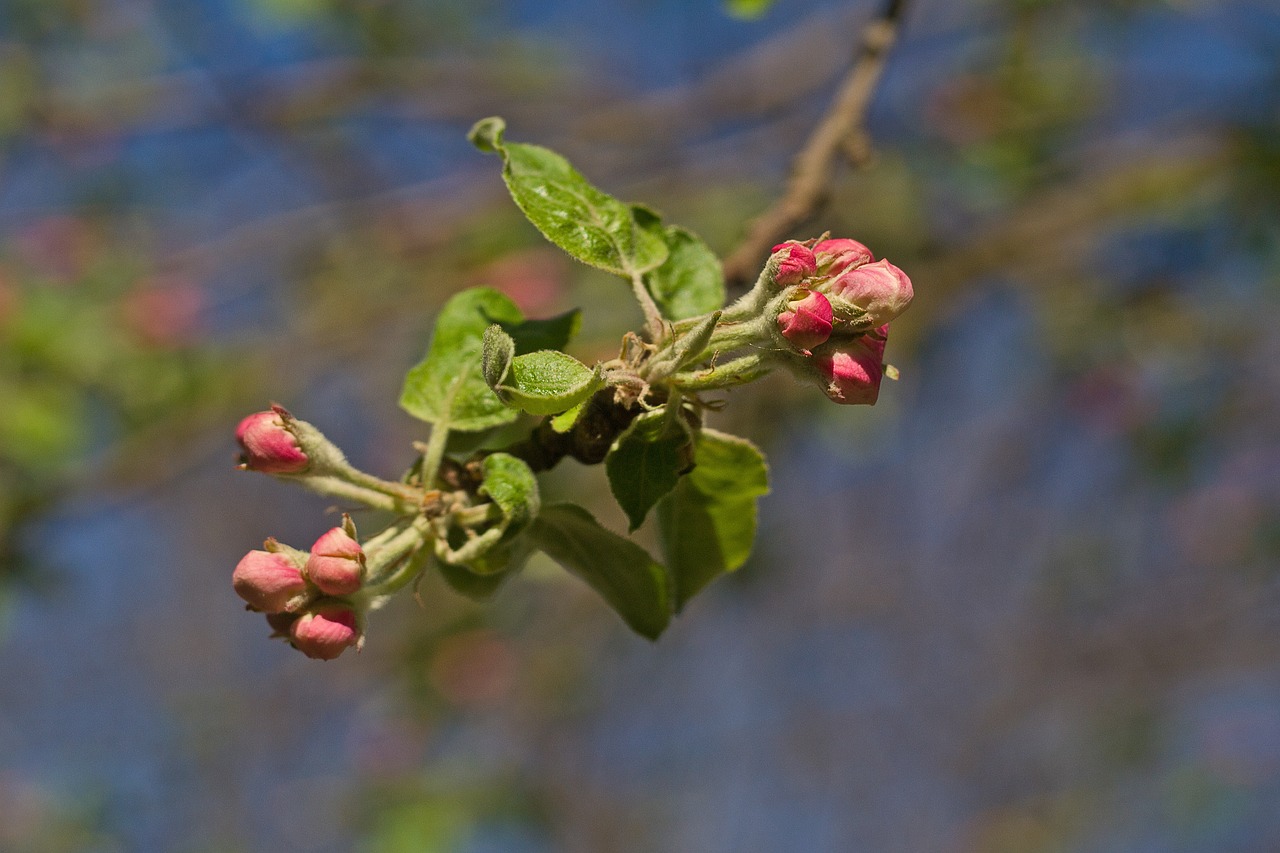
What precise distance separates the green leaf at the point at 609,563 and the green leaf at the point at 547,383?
115 millimetres

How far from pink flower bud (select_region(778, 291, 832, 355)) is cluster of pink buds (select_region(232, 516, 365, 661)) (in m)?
0.30

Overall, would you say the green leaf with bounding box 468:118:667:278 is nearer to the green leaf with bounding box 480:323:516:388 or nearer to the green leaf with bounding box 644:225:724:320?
the green leaf with bounding box 644:225:724:320

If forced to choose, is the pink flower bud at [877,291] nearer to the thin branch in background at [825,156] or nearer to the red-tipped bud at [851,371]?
the red-tipped bud at [851,371]

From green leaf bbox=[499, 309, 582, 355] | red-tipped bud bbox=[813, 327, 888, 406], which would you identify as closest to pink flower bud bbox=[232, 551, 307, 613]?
green leaf bbox=[499, 309, 582, 355]

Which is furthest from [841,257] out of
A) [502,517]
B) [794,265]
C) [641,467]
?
[502,517]

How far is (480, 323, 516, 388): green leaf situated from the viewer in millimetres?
659

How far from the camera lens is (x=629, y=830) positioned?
643 cm

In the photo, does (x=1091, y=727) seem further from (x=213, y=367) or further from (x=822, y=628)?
(x=213, y=367)

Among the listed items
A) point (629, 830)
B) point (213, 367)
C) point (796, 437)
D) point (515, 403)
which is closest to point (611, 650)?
point (796, 437)

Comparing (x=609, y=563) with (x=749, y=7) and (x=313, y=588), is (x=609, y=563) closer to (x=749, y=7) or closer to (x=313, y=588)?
(x=313, y=588)

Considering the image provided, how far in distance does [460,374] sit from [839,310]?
1.05 ft

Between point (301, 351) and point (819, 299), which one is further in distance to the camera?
point (301, 351)

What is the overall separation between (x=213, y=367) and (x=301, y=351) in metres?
0.26

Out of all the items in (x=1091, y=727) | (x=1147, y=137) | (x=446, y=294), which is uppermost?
(x=1147, y=137)
